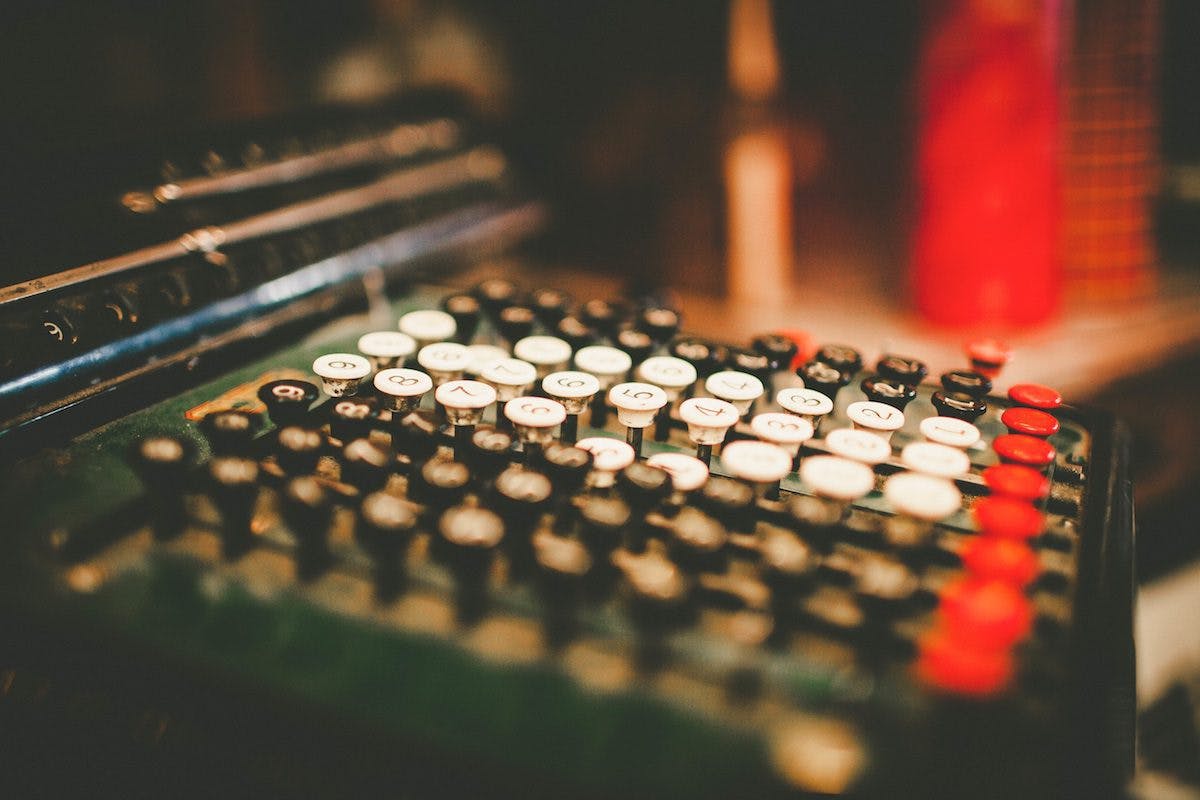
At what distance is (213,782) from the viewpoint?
818mm

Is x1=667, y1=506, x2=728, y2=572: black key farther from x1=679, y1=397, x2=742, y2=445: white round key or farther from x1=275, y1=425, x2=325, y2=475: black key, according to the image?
x1=275, y1=425, x2=325, y2=475: black key

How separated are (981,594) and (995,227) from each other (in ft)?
5.65

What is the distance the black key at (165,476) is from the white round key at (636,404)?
498 millimetres

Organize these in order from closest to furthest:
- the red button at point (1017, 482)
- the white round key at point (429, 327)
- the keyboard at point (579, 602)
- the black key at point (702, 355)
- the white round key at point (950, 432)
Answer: the keyboard at point (579, 602), the red button at point (1017, 482), the white round key at point (950, 432), the black key at point (702, 355), the white round key at point (429, 327)

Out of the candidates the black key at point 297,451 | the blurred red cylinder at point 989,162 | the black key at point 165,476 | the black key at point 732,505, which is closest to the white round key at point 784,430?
the black key at point 732,505

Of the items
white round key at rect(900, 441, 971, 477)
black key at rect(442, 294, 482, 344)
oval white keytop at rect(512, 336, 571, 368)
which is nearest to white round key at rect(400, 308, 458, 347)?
black key at rect(442, 294, 482, 344)

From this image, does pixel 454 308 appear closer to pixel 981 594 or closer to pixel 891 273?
pixel 981 594

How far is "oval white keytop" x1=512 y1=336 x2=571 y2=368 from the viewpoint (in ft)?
3.85

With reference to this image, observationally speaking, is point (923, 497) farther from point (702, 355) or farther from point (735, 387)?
point (702, 355)

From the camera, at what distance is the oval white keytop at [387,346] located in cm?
117

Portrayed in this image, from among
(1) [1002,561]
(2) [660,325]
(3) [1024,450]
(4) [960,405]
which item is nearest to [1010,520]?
(1) [1002,561]

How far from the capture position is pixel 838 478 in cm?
86

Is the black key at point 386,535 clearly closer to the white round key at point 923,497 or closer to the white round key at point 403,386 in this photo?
the white round key at point 403,386

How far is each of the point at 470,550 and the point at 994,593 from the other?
48cm
